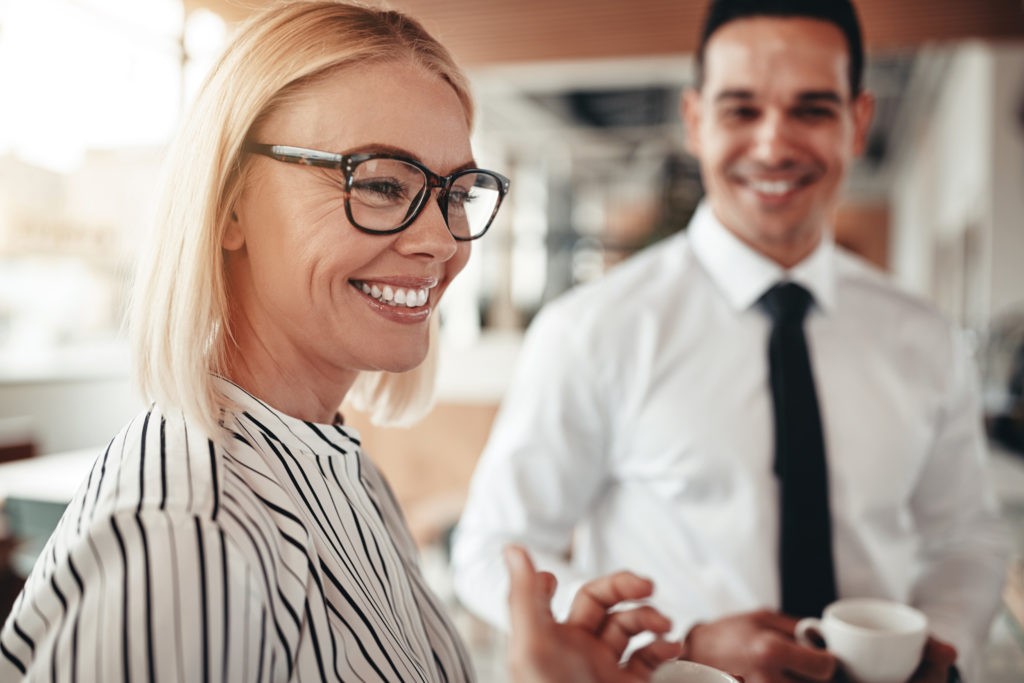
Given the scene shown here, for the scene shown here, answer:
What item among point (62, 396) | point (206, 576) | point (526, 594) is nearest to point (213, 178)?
point (206, 576)

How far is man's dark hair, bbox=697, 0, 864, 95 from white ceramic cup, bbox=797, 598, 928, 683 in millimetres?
928

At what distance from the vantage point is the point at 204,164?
2.29 feet

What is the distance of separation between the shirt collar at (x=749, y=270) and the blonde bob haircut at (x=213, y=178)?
0.90m

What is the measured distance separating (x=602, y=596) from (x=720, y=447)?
564 millimetres

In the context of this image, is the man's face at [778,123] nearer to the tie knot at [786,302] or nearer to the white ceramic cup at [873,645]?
the tie knot at [786,302]

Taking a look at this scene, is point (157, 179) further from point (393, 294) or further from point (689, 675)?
point (689, 675)

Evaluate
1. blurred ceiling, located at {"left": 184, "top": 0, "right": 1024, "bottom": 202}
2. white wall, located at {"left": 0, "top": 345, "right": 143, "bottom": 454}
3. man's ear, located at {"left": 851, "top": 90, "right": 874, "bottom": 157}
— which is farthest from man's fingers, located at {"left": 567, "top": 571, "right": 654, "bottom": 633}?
white wall, located at {"left": 0, "top": 345, "right": 143, "bottom": 454}

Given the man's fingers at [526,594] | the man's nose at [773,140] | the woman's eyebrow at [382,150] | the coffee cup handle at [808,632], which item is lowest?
the coffee cup handle at [808,632]

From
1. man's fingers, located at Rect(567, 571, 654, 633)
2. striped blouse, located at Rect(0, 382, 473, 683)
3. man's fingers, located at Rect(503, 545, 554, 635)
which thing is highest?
striped blouse, located at Rect(0, 382, 473, 683)

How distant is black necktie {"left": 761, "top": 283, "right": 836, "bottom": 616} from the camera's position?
52.1 inches

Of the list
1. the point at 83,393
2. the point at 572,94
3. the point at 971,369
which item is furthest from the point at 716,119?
the point at 572,94

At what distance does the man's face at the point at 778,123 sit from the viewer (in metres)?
1.37

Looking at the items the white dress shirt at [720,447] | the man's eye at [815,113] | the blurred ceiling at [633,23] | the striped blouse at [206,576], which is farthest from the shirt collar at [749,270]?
the blurred ceiling at [633,23]

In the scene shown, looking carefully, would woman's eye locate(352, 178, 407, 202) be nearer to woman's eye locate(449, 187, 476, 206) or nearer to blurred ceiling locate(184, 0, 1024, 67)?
woman's eye locate(449, 187, 476, 206)
